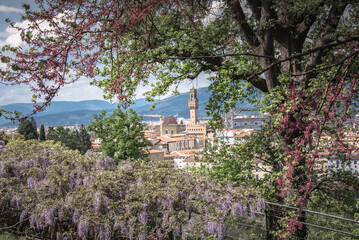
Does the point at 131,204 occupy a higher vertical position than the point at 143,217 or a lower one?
higher

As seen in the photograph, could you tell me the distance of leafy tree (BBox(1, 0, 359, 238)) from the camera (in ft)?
7.24

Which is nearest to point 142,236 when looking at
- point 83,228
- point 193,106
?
point 83,228

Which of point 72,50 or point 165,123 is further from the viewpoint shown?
point 165,123

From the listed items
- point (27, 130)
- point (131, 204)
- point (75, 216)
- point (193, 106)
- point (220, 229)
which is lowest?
point (220, 229)

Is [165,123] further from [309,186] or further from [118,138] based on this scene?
[309,186]

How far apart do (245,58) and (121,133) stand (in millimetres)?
17214

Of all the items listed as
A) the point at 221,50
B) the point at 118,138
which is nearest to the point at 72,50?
the point at 221,50

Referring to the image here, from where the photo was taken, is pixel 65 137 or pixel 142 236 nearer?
pixel 142 236

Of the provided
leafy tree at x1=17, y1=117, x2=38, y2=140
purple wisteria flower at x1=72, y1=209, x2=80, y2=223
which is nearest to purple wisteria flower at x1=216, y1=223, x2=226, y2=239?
purple wisteria flower at x1=72, y1=209, x2=80, y2=223

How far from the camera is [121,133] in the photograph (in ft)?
71.8

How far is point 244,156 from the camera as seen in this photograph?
545cm

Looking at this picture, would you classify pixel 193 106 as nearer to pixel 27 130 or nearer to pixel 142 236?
pixel 27 130

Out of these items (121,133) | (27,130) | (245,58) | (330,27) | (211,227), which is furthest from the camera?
(27,130)

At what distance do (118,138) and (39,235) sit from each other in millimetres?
17498
